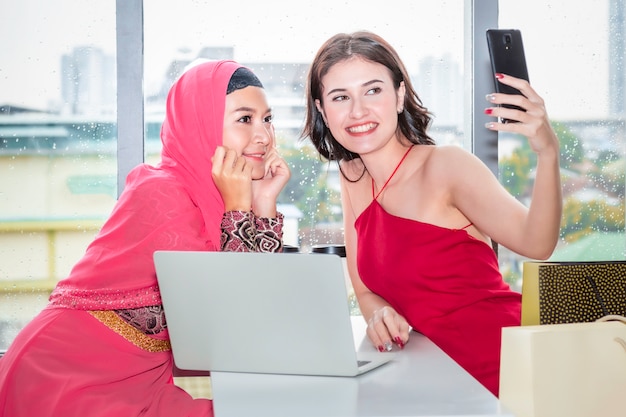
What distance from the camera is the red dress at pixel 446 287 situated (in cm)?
191

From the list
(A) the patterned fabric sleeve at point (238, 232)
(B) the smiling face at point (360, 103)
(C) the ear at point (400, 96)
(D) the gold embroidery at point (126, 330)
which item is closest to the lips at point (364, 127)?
(B) the smiling face at point (360, 103)

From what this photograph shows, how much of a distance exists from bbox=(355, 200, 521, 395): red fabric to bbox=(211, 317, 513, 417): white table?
1.71ft

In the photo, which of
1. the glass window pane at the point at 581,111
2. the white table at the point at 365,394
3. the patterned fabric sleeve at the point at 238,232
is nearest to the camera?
the white table at the point at 365,394

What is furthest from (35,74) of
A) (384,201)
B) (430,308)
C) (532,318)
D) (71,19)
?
(532,318)

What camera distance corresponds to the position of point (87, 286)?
1589 millimetres

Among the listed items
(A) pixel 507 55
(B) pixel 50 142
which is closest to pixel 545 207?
(A) pixel 507 55

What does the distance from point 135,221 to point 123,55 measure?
1.83 metres

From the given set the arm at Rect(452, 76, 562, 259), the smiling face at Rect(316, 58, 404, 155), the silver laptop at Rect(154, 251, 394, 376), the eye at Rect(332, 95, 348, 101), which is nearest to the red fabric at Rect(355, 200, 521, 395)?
the arm at Rect(452, 76, 562, 259)

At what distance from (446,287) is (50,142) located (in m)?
2.06

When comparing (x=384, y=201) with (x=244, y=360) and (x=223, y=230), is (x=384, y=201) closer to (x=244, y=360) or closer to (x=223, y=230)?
(x=223, y=230)

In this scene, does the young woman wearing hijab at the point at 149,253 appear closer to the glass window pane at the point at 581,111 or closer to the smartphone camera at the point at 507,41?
the smartphone camera at the point at 507,41

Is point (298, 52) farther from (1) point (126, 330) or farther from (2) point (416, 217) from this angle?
(1) point (126, 330)

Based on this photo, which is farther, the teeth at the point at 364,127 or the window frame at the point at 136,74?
the window frame at the point at 136,74

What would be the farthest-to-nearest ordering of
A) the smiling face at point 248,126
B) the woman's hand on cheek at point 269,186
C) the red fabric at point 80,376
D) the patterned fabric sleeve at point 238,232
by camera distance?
the woman's hand on cheek at point 269,186 → the smiling face at point 248,126 → the patterned fabric sleeve at point 238,232 → the red fabric at point 80,376
